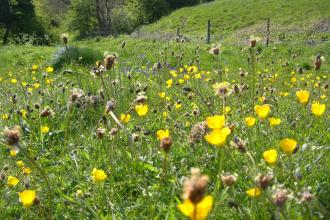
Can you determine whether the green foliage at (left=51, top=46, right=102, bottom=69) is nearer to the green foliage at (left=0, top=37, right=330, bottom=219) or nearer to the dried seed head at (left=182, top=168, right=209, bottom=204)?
the green foliage at (left=0, top=37, right=330, bottom=219)

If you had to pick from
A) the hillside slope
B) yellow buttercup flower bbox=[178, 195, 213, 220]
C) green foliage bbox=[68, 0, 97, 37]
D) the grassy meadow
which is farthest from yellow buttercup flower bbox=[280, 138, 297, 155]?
green foliage bbox=[68, 0, 97, 37]

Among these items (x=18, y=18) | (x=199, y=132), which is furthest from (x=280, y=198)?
(x=18, y=18)

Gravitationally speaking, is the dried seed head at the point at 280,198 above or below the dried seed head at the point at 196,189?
below

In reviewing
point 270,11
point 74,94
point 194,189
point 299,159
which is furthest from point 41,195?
point 270,11

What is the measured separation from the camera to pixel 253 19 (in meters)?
30.1

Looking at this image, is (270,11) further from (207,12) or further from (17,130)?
(17,130)

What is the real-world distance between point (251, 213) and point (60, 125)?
2.44 m

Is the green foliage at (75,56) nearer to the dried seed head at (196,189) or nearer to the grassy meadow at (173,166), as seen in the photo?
the grassy meadow at (173,166)

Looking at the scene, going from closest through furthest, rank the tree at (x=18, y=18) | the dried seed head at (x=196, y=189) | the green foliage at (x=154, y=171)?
the dried seed head at (x=196, y=189) < the green foliage at (x=154, y=171) < the tree at (x=18, y=18)

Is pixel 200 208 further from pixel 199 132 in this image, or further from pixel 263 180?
pixel 199 132

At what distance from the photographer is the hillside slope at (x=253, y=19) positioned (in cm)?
2339

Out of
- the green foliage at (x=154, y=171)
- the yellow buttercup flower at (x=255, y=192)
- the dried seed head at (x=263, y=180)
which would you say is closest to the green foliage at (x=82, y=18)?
the green foliage at (x=154, y=171)

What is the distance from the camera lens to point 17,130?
1446mm

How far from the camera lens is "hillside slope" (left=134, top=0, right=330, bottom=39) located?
2339cm
